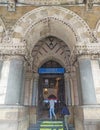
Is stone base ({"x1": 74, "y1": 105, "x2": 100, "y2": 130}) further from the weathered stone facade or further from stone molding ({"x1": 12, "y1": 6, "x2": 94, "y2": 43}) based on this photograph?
stone molding ({"x1": 12, "y1": 6, "x2": 94, "y2": 43})

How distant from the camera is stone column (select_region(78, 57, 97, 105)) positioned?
4.30 meters

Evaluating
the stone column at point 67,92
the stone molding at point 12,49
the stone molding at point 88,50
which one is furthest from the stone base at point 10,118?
the stone column at point 67,92

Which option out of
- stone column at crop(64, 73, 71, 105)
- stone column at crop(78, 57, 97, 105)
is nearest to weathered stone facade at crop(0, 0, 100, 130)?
stone column at crop(78, 57, 97, 105)

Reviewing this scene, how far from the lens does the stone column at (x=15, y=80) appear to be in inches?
171

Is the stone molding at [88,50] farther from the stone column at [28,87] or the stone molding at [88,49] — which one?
the stone column at [28,87]

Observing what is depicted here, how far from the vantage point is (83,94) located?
441 cm

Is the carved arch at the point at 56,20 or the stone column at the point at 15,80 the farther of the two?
the carved arch at the point at 56,20

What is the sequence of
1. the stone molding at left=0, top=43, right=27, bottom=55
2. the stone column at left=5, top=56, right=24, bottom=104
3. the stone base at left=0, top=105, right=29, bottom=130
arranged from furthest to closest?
the stone molding at left=0, top=43, right=27, bottom=55 → the stone column at left=5, top=56, right=24, bottom=104 → the stone base at left=0, top=105, right=29, bottom=130

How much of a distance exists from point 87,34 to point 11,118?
12.6 feet

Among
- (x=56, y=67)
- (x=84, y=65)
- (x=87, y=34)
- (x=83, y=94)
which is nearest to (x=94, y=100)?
(x=83, y=94)

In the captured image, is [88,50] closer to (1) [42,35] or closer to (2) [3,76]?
(1) [42,35]

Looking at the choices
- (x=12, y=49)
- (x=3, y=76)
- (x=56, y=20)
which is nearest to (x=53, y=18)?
(x=56, y=20)

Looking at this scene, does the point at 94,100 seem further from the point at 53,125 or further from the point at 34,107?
the point at 34,107

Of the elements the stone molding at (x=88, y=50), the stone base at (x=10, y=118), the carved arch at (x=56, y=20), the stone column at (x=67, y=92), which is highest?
the carved arch at (x=56, y=20)
